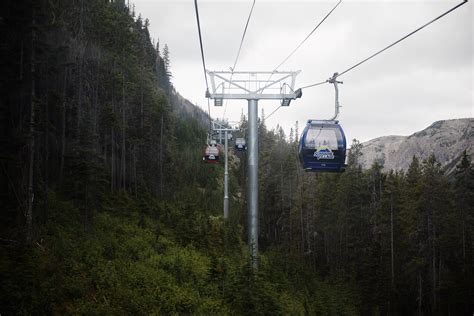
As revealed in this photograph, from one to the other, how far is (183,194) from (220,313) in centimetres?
4284

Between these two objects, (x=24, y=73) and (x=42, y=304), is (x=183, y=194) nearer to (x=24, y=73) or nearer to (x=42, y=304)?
(x=24, y=73)

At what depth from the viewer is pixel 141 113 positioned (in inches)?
1736

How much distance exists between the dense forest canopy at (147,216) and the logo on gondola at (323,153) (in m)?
4.00

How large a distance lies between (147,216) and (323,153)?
922 inches

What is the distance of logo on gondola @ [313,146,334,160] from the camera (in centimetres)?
1307

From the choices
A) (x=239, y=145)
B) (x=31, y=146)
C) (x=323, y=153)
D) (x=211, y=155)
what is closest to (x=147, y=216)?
(x=211, y=155)

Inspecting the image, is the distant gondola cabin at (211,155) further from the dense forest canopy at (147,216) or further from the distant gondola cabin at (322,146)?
the distant gondola cabin at (322,146)

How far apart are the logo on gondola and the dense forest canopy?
158 inches

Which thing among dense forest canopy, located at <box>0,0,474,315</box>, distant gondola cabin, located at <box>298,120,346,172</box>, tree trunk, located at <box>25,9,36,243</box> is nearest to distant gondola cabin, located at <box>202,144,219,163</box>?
dense forest canopy, located at <box>0,0,474,315</box>

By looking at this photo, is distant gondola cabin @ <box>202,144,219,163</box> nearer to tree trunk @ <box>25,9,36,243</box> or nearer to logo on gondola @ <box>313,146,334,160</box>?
tree trunk @ <box>25,9,36,243</box>

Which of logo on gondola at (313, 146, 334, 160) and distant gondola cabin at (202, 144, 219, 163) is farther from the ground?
distant gondola cabin at (202, 144, 219, 163)

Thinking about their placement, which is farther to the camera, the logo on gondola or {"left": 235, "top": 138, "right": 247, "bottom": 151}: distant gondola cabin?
{"left": 235, "top": 138, "right": 247, "bottom": 151}: distant gondola cabin

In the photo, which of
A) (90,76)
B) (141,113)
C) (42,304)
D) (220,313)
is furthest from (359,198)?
(42,304)

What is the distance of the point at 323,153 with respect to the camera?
13.1 metres
